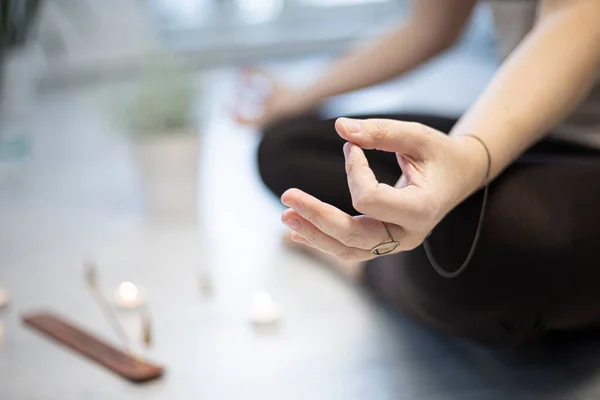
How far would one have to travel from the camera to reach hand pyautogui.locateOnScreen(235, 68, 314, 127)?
4.91 ft

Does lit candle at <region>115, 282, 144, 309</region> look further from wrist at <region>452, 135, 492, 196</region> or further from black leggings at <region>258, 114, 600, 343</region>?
wrist at <region>452, 135, 492, 196</region>

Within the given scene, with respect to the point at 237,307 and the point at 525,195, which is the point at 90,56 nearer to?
the point at 237,307

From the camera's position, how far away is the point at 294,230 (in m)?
0.73

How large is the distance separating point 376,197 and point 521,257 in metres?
0.30

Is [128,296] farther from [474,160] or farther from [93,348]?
[474,160]

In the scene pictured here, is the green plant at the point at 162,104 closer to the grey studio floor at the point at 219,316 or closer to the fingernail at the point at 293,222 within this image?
the grey studio floor at the point at 219,316

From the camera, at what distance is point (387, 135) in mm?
725

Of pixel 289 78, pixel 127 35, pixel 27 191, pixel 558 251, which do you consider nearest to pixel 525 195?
pixel 558 251

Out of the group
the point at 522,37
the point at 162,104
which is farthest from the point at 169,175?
the point at 522,37

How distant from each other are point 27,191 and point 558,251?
1.37m

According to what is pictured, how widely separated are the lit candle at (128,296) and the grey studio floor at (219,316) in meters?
0.03

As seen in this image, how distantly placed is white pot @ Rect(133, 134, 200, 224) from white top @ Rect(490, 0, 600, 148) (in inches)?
27.6

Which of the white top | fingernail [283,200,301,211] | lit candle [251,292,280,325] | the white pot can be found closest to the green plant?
the white pot

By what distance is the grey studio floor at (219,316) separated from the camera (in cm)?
103
